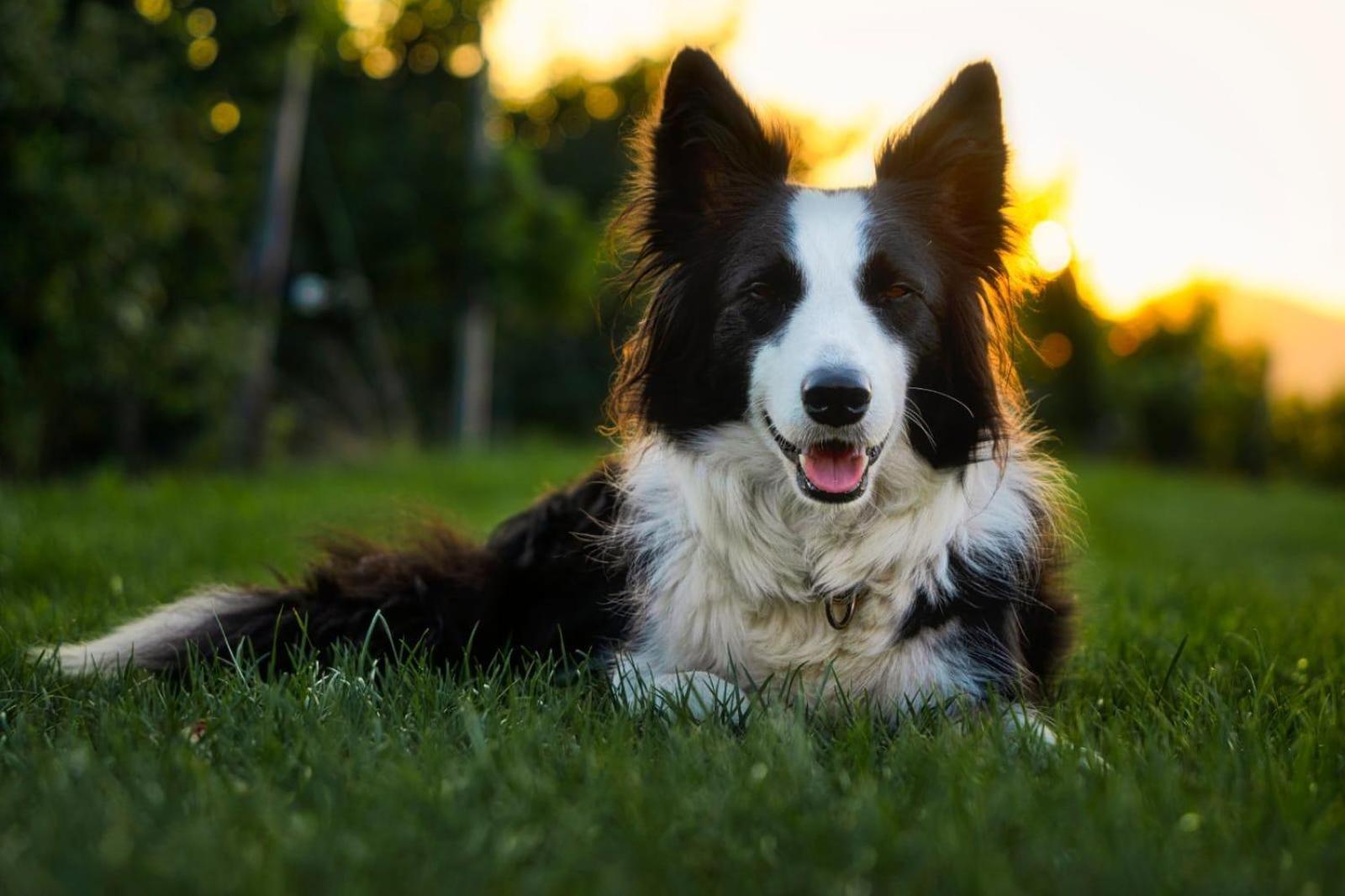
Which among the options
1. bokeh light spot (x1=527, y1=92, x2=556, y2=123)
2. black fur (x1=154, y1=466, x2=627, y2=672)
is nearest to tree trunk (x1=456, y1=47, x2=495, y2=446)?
bokeh light spot (x1=527, y1=92, x2=556, y2=123)

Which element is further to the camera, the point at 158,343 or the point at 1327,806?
the point at 158,343

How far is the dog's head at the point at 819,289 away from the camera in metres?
3.21

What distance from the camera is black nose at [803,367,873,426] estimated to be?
301 centimetres

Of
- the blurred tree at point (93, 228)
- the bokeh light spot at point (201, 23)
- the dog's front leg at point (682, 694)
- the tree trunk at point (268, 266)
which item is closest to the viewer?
the dog's front leg at point (682, 694)

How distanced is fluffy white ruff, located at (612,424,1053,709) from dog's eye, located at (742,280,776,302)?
373 mm

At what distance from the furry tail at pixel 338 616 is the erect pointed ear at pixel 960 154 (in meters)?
1.83

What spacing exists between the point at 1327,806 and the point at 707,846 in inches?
46.0

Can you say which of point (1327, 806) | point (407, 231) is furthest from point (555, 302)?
point (1327, 806)

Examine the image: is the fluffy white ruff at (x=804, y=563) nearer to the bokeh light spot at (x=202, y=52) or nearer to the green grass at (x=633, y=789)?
the green grass at (x=633, y=789)

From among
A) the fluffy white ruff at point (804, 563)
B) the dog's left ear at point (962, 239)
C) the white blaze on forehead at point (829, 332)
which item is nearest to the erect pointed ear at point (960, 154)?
the dog's left ear at point (962, 239)

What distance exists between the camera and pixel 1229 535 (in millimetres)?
12453

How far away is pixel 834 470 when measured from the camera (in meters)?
3.23

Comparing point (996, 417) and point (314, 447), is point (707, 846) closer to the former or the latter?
point (996, 417)

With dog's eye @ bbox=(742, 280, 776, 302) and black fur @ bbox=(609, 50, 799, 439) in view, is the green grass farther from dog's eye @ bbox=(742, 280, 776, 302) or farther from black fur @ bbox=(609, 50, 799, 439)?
dog's eye @ bbox=(742, 280, 776, 302)
